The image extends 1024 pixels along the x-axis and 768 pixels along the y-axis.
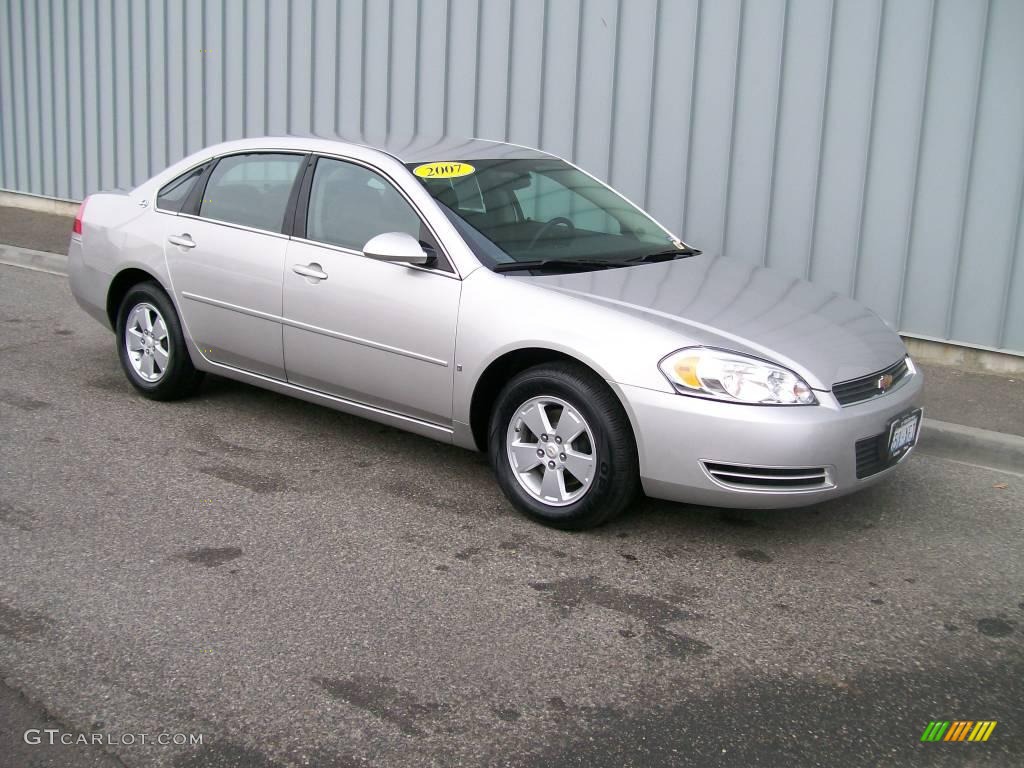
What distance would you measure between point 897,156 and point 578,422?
410cm

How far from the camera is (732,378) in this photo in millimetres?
4332

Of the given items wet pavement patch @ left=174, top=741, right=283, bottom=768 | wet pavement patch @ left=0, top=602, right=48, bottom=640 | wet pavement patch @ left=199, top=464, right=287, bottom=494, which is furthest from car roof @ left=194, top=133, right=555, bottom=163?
wet pavement patch @ left=174, top=741, right=283, bottom=768

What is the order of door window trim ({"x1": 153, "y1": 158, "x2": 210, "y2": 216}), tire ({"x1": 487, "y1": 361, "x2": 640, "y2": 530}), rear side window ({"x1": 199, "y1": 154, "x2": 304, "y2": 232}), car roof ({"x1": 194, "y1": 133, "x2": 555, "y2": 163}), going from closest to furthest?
tire ({"x1": 487, "y1": 361, "x2": 640, "y2": 530}), car roof ({"x1": 194, "y1": 133, "x2": 555, "y2": 163}), rear side window ({"x1": 199, "y1": 154, "x2": 304, "y2": 232}), door window trim ({"x1": 153, "y1": 158, "x2": 210, "y2": 216})

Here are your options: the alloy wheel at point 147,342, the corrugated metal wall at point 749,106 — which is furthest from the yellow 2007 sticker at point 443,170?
the corrugated metal wall at point 749,106

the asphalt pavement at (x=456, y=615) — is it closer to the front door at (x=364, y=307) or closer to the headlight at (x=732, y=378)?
the front door at (x=364, y=307)

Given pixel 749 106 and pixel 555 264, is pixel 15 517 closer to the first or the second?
pixel 555 264

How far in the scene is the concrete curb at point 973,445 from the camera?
588cm

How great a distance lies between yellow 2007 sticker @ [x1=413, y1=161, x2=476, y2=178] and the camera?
5.36 m

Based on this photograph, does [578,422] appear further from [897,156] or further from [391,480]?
[897,156]

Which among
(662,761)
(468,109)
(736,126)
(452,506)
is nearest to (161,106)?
(468,109)

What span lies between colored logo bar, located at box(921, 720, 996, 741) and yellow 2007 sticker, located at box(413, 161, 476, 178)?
329cm

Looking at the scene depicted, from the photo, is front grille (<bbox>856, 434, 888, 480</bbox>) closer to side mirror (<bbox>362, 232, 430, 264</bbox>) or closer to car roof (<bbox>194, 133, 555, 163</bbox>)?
side mirror (<bbox>362, 232, 430, 264</bbox>)

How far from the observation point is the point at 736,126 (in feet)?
26.5

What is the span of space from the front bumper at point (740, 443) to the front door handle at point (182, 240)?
272cm
